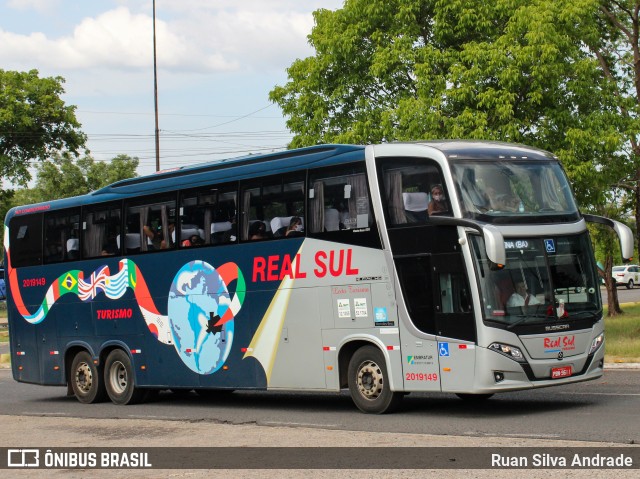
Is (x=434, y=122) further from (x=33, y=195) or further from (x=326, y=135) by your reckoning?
(x=33, y=195)

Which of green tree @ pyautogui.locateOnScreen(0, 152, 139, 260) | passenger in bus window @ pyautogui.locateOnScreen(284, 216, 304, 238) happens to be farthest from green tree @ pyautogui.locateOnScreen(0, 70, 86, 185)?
passenger in bus window @ pyautogui.locateOnScreen(284, 216, 304, 238)

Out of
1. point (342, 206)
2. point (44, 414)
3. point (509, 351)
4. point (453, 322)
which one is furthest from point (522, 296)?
point (44, 414)

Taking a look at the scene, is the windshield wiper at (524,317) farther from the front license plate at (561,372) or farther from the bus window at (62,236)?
the bus window at (62,236)

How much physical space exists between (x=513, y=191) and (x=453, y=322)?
6.44ft

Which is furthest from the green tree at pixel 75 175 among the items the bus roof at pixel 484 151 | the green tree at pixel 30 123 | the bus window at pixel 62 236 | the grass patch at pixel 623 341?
the bus roof at pixel 484 151

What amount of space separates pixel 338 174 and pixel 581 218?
3.48 meters

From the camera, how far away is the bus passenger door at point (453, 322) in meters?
14.4

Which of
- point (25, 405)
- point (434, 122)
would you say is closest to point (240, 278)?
point (25, 405)

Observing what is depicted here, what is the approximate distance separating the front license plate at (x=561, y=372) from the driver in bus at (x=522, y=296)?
93 cm

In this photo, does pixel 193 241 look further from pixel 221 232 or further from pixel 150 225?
pixel 150 225

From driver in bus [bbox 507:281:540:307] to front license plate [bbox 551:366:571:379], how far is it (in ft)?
3.04

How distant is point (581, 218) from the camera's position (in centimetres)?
1553

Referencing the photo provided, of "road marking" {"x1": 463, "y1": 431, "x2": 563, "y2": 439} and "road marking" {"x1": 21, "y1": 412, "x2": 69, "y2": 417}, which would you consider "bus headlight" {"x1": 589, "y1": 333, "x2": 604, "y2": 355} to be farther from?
"road marking" {"x1": 21, "y1": 412, "x2": 69, "y2": 417}

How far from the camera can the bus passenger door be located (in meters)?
14.4
